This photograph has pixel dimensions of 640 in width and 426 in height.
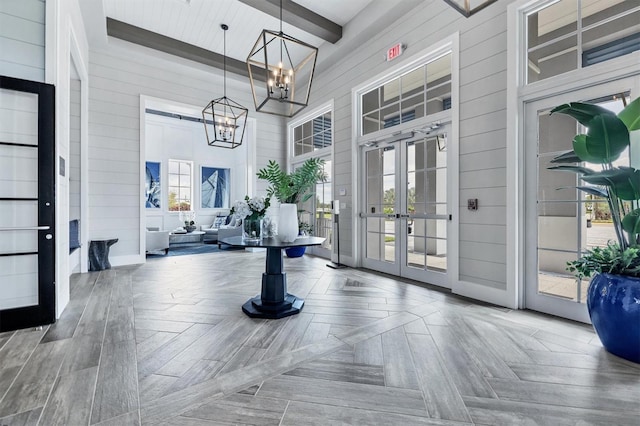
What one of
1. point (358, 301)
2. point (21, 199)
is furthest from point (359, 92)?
point (21, 199)

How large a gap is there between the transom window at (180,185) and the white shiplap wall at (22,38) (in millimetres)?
7514

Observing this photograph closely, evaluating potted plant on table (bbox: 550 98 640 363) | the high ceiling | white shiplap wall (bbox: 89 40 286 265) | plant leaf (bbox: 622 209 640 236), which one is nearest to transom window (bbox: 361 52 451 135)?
the high ceiling

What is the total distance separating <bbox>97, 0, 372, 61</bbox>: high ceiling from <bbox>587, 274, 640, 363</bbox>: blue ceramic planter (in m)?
4.48

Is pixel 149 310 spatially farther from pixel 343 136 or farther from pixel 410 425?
pixel 343 136

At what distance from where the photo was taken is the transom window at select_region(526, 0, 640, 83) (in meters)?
2.52

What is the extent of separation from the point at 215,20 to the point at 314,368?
5282 mm

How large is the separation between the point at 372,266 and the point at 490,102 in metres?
2.89

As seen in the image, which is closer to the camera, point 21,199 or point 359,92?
point 21,199

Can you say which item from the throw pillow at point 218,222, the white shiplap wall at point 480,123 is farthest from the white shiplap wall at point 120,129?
the white shiplap wall at point 480,123

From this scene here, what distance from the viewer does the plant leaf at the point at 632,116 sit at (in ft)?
6.57

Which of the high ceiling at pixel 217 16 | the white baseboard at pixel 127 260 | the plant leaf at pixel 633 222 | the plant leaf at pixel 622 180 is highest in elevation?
the high ceiling at pixel 217 16

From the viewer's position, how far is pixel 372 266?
5027mm

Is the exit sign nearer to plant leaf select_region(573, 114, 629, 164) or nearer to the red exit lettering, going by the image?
the red exit lettering

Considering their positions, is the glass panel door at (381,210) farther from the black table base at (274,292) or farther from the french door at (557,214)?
the black table base at (274,292)
